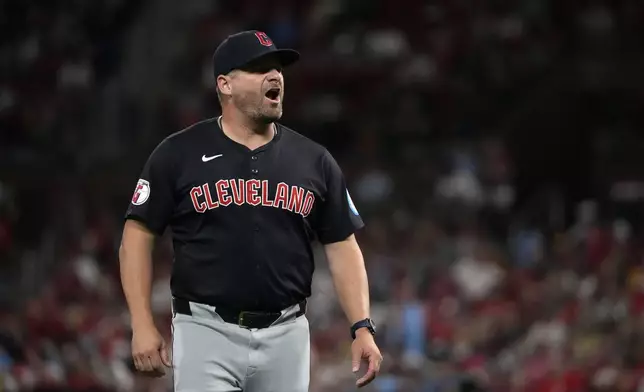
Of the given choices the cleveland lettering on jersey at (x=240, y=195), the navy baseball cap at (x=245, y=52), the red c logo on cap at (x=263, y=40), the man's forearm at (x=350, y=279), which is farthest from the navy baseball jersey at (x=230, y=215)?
the red c logo on cap at (x=263, y=40)

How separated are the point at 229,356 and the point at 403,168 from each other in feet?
25.7

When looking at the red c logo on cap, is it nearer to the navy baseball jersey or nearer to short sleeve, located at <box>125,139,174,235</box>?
the navy baseball jersey

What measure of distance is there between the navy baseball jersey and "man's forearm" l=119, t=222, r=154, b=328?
8 centimetres

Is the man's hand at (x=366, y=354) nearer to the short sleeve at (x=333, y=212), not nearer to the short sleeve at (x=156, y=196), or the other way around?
the short sleeve at (x=333, y=212)

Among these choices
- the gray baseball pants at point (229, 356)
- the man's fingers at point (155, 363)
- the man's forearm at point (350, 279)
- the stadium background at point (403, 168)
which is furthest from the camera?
the stadium background at point (403, 168)

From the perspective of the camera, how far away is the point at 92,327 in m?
10.4

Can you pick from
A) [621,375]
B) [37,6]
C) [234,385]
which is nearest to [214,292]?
[234,385]

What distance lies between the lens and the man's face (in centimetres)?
461

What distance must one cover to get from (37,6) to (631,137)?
6.81 meters

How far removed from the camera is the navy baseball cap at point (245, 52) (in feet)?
15.0

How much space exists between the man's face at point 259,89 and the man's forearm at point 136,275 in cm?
62

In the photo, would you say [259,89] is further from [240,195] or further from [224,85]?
[240,195]

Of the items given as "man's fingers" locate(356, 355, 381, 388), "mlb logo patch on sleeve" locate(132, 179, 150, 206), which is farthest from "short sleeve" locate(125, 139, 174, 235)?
"man's fingers" locate(356, 355, 381, 388)

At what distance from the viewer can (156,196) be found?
4594mm
